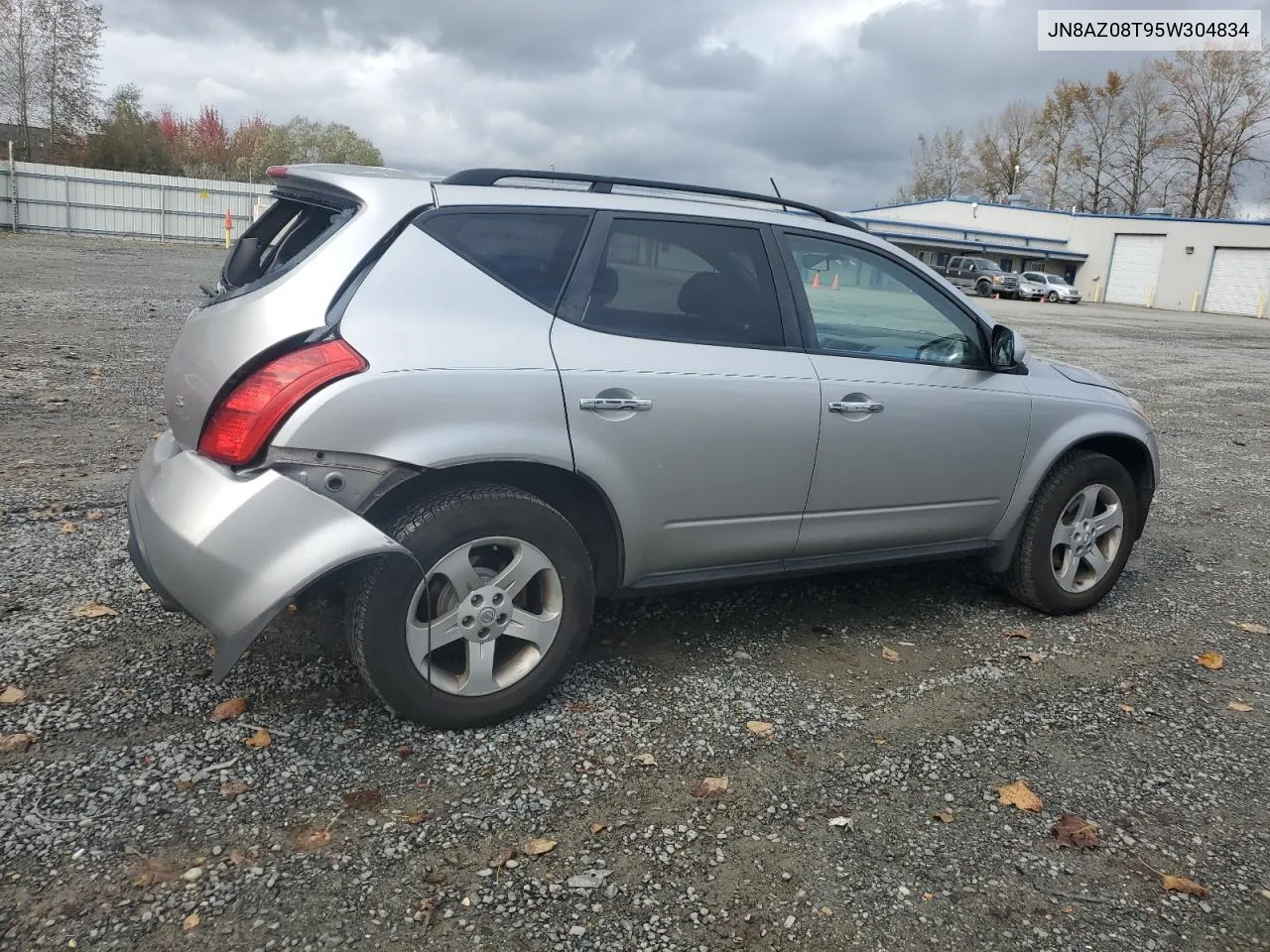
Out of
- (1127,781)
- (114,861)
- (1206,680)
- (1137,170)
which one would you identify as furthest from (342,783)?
A: (1137,170)

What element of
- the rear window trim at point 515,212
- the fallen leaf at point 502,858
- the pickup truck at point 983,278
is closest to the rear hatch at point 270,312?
the rear window trim at point 515,212

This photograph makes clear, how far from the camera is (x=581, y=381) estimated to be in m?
3.26

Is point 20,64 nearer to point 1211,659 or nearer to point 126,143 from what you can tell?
point 126,143

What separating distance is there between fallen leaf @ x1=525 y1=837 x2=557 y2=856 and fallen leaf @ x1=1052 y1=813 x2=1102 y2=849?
152 cm

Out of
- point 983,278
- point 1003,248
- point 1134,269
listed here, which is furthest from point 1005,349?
point 1134,269

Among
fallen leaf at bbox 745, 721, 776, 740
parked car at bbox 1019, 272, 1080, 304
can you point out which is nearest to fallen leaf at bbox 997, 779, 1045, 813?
fallen leaf at bbox 745, 721, 776, 740

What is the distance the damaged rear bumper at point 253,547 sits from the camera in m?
2.88

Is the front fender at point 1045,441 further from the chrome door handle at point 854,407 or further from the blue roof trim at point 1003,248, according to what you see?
the blue roof trim at point 1003,248

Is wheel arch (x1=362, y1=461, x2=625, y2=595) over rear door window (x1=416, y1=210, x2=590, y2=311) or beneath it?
beneath

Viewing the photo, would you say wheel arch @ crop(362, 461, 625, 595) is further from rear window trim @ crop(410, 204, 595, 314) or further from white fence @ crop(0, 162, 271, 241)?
white fence @ crop(0, 162, 271, 241)

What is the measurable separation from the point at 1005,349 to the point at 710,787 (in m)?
2.43

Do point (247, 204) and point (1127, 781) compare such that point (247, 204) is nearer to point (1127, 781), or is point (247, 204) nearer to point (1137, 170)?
point (1127, 781)

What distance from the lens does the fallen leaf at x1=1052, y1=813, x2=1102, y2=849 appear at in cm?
289

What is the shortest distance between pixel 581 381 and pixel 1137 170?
79.3m
